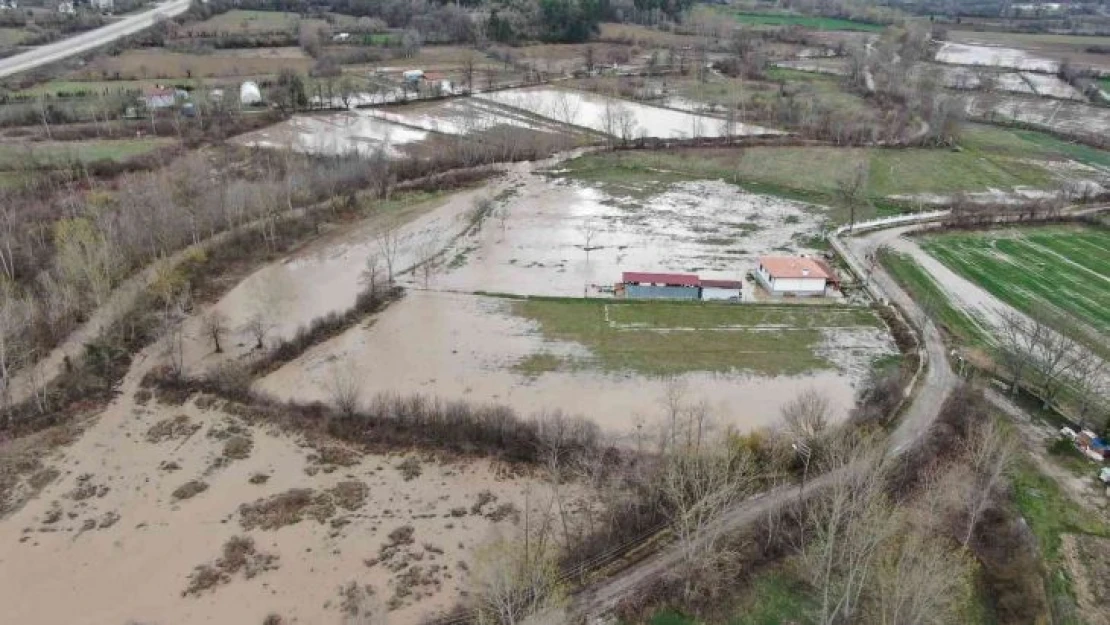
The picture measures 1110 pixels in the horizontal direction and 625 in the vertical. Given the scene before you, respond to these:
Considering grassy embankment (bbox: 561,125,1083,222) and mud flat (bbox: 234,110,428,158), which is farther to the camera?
mud flat (bbox: 234,110,428,158)

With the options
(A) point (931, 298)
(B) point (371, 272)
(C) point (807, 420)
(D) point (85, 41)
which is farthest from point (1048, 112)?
(D) point (85, 41)

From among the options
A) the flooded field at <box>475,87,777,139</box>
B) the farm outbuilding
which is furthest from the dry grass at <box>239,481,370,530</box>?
the flooded field at <box>475,87,777,139</box>

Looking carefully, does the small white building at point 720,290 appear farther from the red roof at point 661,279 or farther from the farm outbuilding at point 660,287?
the red roof at point 661,279

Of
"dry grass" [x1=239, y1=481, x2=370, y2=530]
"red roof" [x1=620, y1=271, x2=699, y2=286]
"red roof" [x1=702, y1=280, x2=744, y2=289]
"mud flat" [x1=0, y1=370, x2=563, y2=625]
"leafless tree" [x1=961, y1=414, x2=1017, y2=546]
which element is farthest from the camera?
"red roof" [x1=620, y1=271, x2=699, y2=286]

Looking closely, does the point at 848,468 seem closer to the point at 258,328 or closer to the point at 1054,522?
the point at 1054,522

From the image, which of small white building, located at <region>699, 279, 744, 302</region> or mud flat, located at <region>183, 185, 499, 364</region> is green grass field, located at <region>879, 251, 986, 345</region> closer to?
small white building, located at <region>699, 279, 744, 302</region>

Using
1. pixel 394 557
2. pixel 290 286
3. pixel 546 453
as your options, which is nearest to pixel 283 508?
pixel 394 557
